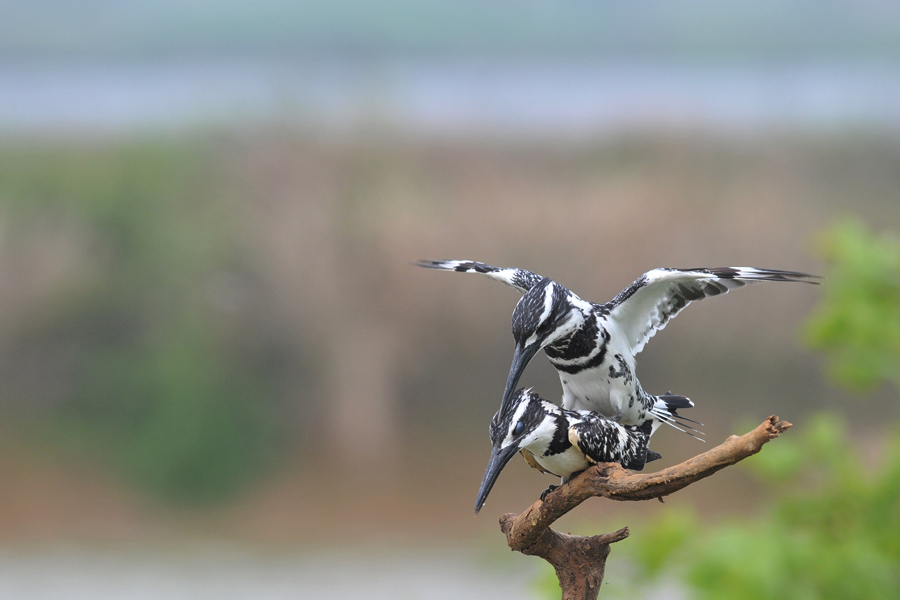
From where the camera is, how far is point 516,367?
5.78 ft

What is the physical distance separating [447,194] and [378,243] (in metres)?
0.84

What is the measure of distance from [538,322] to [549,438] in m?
0.23

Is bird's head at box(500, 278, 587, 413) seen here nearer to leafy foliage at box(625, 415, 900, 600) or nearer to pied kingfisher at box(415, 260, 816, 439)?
pied kingfisher at box(415, 260, 816, 439)

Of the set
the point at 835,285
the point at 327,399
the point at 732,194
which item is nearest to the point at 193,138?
the point at 327,399

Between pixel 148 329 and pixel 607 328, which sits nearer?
pixel 607 328

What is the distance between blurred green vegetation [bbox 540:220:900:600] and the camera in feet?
8.52

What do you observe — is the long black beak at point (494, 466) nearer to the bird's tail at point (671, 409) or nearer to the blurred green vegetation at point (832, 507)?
the bird's tail at point (671, 409)

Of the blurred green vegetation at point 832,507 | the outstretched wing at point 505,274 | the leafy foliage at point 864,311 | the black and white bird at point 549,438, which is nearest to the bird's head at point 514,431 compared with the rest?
the black and white bird at point 549,438

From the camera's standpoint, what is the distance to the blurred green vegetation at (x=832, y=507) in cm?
260

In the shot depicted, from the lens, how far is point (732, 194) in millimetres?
Result: 7566

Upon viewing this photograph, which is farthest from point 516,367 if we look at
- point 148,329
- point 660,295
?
point 148,329

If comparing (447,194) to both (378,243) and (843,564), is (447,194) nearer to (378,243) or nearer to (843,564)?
(378,243)

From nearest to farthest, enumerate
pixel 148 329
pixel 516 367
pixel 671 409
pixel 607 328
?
1. pixel 516 367
2. pixel 607 328
3. pixel 671 409
4. pixel 148 329

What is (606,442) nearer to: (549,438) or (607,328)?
(549,438)
